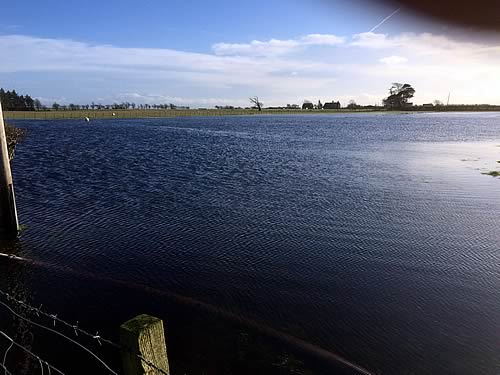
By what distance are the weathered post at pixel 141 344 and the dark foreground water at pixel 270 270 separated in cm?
401

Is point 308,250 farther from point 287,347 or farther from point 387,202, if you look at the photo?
point 387,202

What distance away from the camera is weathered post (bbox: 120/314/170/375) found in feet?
11.0

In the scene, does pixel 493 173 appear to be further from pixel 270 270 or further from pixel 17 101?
pixel 17 101

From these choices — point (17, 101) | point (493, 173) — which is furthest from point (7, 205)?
point (17, 101)

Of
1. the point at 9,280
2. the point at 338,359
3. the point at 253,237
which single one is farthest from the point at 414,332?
the point at 9,280

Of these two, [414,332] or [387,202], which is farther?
[387,202]

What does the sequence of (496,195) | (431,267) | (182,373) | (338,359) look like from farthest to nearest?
1. (496,195)
2. (431,267)
3. (338,359)
4. (182,373)

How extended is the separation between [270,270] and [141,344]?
323 inches

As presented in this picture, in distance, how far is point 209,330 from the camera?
27.5ft

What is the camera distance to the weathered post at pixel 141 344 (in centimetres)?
335

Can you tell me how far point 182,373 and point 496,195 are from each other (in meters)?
19.4

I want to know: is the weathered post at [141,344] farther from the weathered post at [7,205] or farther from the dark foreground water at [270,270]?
the weathered post at [7,205]

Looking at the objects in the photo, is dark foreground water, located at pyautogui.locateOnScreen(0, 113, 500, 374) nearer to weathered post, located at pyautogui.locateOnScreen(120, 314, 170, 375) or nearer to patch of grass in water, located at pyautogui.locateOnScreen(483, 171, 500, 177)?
patch of grass in water, located at pyautogui.locateOnScreen(483, 171, 500, 177)

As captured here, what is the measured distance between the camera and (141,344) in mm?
3355
